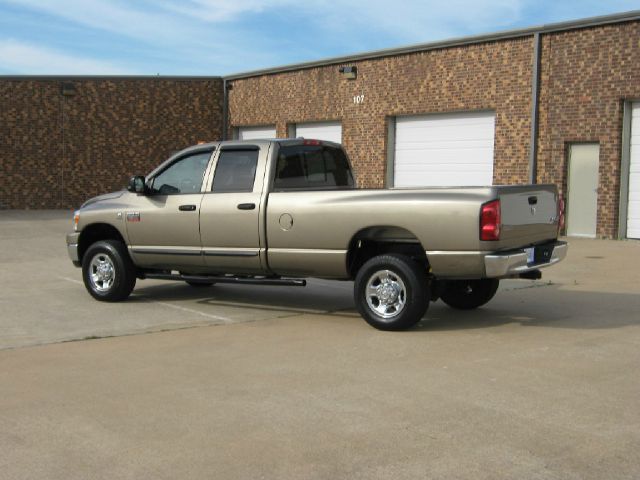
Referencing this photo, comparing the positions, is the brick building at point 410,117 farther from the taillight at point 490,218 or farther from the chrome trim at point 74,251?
the chrome trim at point 74,251

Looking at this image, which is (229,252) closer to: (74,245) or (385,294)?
(385,294)

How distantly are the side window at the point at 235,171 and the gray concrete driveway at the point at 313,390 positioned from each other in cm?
141

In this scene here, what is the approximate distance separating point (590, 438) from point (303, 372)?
2.36m

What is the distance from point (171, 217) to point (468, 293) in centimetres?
352

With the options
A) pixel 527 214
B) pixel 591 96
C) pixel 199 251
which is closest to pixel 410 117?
pixel 591 96

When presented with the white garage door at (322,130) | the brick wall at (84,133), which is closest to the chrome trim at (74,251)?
the white garage door at (322,130)

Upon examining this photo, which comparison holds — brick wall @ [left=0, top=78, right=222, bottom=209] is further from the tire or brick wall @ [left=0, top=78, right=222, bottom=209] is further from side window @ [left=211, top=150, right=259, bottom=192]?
the tire

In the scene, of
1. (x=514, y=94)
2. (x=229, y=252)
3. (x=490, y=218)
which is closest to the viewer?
(x=490, y=218)

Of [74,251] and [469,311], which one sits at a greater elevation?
[74,251]

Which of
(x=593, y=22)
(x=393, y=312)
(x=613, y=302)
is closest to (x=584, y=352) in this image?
(x=393, y=312)

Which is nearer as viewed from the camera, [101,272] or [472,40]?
[101,272]

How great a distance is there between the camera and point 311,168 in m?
9.43

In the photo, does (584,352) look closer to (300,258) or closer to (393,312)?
(393,312)

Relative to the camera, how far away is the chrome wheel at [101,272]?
32.9 ft
